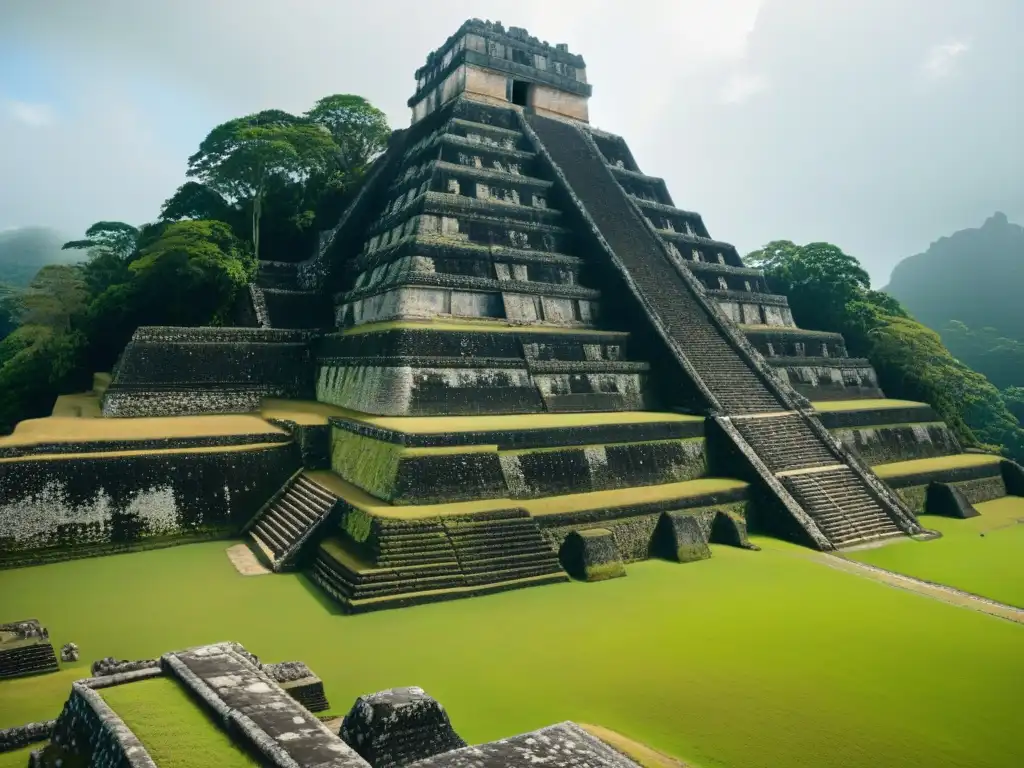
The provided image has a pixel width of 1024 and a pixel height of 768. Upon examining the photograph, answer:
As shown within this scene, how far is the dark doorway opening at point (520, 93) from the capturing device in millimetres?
23484

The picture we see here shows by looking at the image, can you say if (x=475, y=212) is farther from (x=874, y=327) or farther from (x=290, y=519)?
(x=874, y=327)

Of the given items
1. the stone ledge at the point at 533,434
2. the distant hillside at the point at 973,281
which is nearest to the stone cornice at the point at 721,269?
the stone ledge at the point at 533,434

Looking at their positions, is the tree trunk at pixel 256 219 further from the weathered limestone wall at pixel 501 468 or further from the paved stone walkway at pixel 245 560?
the paved stone walkway at pixel 245 560

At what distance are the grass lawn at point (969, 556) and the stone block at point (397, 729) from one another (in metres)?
9.04

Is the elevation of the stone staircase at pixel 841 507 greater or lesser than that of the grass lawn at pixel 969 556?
greater

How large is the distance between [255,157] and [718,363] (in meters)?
16.7

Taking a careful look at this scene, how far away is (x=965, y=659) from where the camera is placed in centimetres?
752

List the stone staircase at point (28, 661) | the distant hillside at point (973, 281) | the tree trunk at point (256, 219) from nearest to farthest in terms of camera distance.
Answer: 1. the stone staircase at point (28, 661)
2. the tree trunk at point (256, 219)
3. the distant hillside at point (973, 281)

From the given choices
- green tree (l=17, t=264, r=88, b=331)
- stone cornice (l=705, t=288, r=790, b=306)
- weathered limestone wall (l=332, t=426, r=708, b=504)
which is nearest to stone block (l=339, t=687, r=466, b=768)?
weathered limestone wall (l=332, t=426, r=708, b=504)

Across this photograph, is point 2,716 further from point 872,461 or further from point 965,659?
point 872,461

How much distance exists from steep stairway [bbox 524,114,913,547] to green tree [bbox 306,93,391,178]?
10.00m

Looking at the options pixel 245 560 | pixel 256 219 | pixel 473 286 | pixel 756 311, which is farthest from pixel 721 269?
pixel 245 560

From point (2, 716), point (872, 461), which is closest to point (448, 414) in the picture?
point (2, 716)

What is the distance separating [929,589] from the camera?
1007 cm
